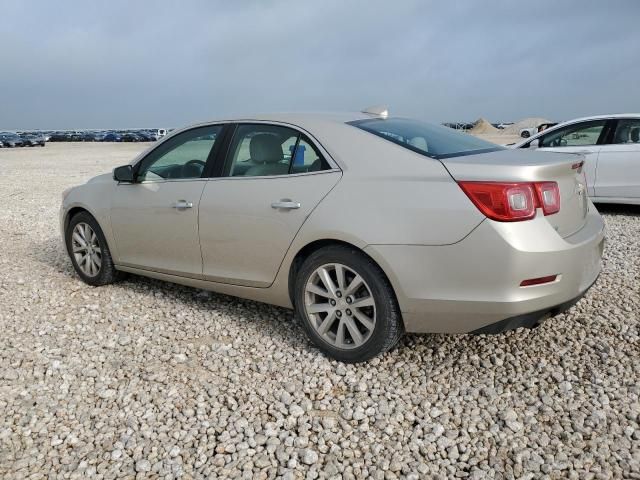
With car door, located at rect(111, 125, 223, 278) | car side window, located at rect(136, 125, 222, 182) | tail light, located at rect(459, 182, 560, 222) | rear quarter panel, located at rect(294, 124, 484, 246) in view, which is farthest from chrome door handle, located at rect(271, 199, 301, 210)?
tail light, located at rect(459, 182, 560, 222)

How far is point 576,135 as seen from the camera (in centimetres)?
841

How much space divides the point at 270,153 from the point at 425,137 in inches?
41.6

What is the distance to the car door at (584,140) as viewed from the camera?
26.6ft

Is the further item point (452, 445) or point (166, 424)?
point (166, 424)

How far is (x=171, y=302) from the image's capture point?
187 inches

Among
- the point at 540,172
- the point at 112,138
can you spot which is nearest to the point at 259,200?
the point at 540,172

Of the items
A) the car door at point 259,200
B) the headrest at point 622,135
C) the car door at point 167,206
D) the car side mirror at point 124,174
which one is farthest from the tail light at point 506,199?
the headrest at point 622,135

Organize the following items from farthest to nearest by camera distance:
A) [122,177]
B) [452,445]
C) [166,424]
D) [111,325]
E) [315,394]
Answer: [122,177] < [111,325] < [315,394] < [166,424] < [452,445]

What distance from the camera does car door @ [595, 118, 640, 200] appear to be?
7824 mm

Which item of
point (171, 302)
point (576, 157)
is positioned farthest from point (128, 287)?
point (576, 157)

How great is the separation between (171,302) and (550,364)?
9.89ft

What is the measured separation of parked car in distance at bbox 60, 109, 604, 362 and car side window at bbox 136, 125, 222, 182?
0.02 m

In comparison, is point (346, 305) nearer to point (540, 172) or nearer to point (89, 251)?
point (540, 172)

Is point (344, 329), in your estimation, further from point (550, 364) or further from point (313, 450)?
point (550, 364)
